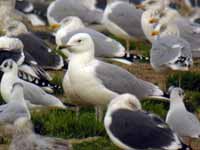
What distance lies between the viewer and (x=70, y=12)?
729 inches

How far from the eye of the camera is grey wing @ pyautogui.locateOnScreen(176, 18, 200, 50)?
605 inches

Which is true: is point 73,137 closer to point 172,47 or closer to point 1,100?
point 1,100

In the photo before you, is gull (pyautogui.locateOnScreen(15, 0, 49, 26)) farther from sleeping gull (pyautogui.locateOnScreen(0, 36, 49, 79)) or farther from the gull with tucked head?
the gull with tucked head

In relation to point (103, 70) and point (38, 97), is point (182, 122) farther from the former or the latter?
point (38, 97)

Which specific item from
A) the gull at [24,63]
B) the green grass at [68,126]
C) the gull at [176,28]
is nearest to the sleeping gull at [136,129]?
the green grass at [68,126]

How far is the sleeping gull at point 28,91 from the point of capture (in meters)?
11.8

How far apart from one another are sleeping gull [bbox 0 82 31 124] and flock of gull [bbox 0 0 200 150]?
0.03ft

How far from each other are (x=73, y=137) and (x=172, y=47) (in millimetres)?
3269

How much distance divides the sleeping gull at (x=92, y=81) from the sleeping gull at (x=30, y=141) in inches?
79.3

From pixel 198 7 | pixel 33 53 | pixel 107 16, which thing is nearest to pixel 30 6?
pixel 198 7

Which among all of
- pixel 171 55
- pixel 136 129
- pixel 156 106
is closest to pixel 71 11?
pixel 171 55

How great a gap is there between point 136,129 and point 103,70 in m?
2.16

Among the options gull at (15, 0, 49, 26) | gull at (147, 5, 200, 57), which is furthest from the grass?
gull at (15, 0, 49, 26)

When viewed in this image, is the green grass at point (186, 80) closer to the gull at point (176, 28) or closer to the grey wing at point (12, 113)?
the gull at point (176, 28)
